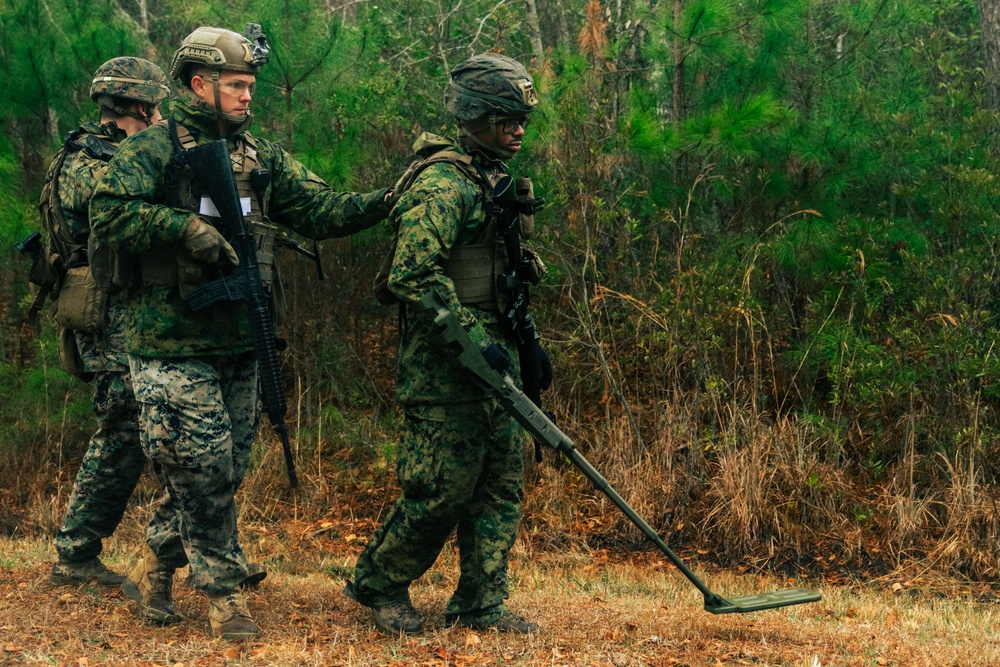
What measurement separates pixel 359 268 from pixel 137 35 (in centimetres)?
236

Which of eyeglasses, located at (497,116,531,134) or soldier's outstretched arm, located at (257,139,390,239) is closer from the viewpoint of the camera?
eyeglasses, located at (497,116,531,134)

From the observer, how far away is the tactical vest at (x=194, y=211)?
13.7 ft

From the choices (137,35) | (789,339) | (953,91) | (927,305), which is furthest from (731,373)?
(137,35)

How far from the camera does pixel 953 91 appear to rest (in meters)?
7.12

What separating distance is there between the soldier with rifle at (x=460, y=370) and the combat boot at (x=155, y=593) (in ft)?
2.68

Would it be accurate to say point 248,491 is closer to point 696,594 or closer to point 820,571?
point 696,594

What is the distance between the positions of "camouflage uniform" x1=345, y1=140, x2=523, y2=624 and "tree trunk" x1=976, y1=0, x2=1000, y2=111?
16.3ft

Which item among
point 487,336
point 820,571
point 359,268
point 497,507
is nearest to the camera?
point 487,336

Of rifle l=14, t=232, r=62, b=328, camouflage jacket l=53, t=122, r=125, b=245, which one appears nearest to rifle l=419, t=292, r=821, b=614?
camouflage jacket l=53, t=122, r=125, b=245

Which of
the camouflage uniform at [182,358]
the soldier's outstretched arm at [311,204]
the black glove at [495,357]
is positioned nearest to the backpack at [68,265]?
the camouflage uniform at [182,358]

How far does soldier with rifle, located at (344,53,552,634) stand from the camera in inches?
163

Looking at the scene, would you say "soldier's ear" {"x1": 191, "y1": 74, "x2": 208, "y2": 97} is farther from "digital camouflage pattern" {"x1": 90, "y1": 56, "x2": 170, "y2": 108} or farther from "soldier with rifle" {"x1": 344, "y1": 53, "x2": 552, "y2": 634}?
"digital camouflage pattern" {"x1": 90, "y1": 56, "x2": 170, "y2": 108}

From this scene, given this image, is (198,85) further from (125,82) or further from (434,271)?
(434,271)

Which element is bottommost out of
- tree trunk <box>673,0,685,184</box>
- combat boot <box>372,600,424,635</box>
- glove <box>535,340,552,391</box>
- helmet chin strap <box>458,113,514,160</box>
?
combat boot <box>372,600,424,635</box>
